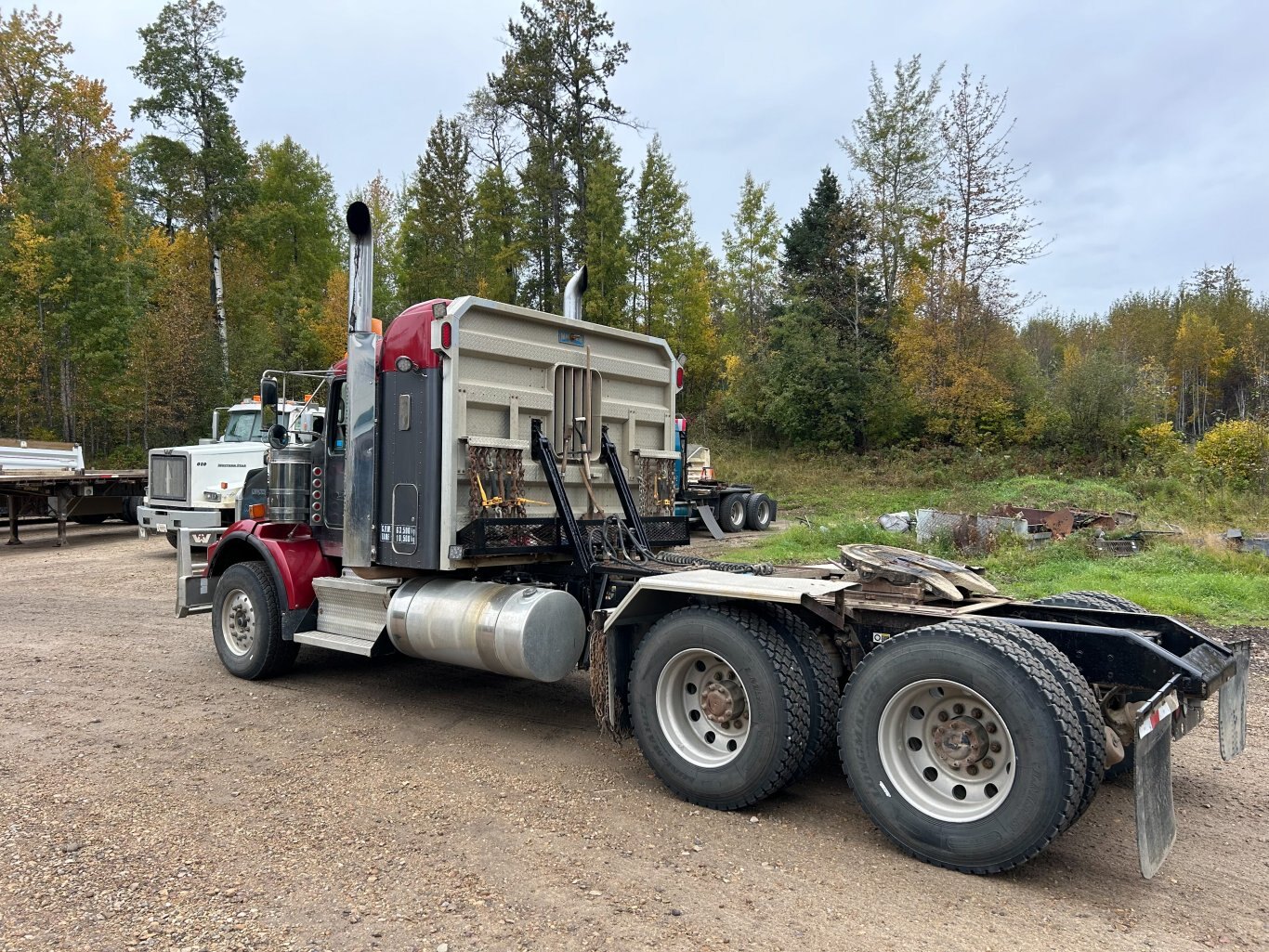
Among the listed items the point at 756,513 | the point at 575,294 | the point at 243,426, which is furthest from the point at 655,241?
the point at 575,294

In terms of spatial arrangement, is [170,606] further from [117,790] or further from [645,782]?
[645,782]

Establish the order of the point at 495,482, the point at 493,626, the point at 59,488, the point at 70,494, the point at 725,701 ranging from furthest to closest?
the point at 70,494 < the point at 59,488 < the point at 495,482 < the point at 493,626 < the point at 725,701

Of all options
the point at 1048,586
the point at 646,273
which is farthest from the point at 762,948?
the point at 646,273

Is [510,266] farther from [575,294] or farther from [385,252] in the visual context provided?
[575,294]

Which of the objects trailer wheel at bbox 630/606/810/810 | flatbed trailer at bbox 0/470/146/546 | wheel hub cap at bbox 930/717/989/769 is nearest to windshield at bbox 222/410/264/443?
flatbed trailer at bbox 0/470/146/546

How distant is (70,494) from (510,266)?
18.0 metres

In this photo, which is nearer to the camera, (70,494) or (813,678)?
(813,678)

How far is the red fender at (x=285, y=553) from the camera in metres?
6.66

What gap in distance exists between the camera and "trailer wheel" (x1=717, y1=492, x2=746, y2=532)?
826 inches

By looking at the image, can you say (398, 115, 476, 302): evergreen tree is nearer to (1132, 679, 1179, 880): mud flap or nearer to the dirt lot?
the dirt lot

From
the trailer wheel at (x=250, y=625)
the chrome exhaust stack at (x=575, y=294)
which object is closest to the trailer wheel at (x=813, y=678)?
the chrome exhaust stack at (x=575, y=294)

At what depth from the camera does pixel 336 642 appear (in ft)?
20.6

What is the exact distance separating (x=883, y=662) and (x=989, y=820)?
0.74 meters

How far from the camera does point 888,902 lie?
330 centimetres
